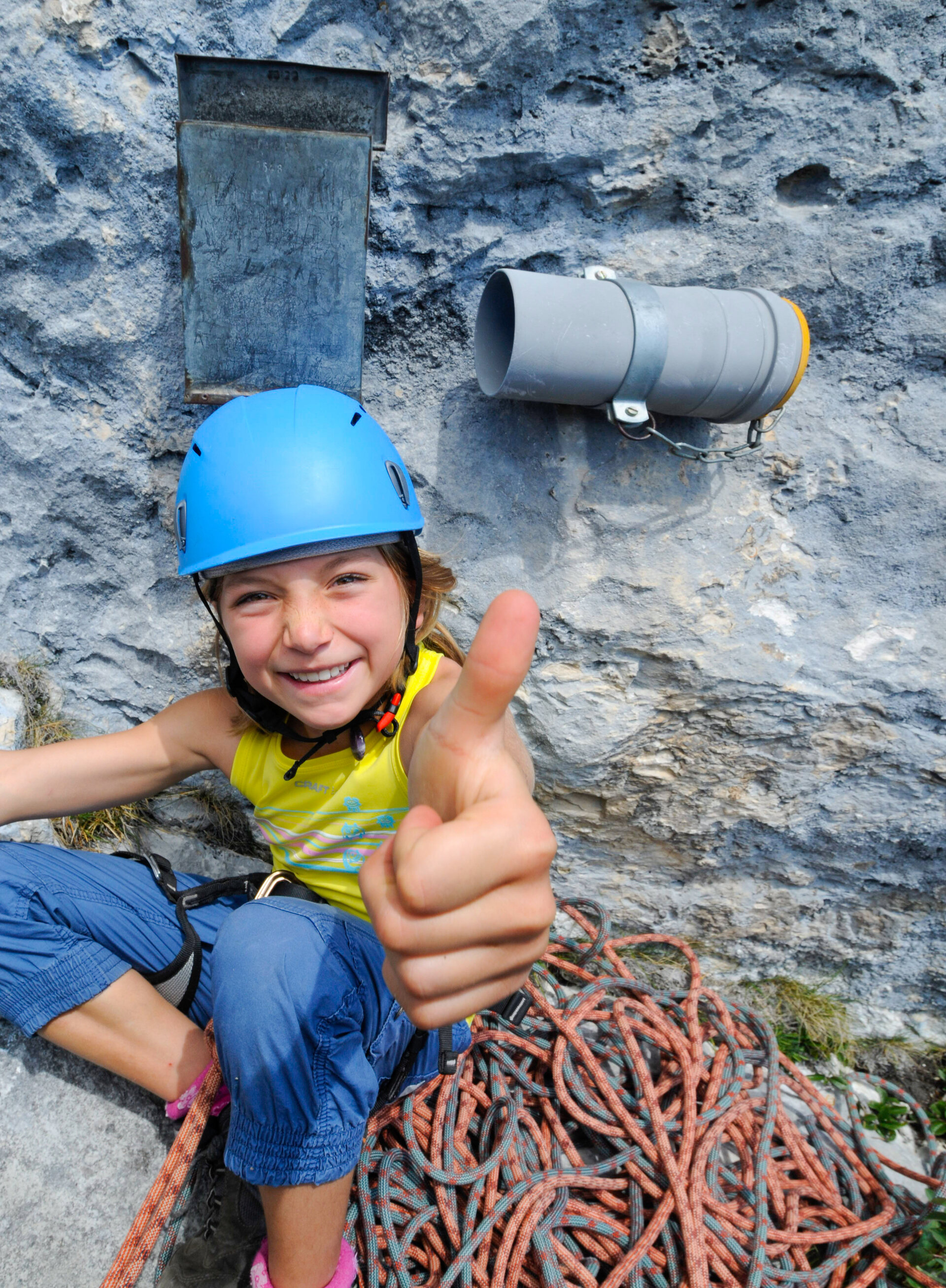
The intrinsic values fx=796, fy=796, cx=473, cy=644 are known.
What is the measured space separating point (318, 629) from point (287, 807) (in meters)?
0.56

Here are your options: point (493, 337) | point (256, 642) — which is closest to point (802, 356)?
point (493, 337)

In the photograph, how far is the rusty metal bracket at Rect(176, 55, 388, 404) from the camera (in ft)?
5.46

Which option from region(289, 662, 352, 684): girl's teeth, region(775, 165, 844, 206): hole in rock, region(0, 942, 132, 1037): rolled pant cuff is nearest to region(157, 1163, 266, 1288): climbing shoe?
region(0, 942, 132, 1037): rolled pant cuff

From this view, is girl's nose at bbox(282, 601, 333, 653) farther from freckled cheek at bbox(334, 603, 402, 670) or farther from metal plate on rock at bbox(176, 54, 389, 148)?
metal plate on rock at bbox(176, 54, 389, 148)

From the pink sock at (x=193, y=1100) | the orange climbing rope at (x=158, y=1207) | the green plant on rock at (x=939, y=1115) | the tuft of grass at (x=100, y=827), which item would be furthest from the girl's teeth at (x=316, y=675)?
the green plant on rock at (x=939, y=1115)

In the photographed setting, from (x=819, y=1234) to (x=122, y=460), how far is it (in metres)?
2.51

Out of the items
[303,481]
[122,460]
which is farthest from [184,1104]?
[122,460]

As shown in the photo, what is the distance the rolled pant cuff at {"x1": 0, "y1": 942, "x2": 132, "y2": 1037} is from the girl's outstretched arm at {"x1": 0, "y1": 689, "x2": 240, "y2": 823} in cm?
33

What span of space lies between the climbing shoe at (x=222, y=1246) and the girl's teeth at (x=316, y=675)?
3.72ft

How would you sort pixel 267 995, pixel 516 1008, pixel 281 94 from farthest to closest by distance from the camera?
1. pixel 516 1008
2. pixel 281 94
3. pixel 267 995

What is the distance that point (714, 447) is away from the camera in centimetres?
194

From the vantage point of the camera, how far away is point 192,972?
190cm

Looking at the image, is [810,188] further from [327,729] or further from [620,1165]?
[620,1165]

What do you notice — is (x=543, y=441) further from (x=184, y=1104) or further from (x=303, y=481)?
(x=184, y=1104)
